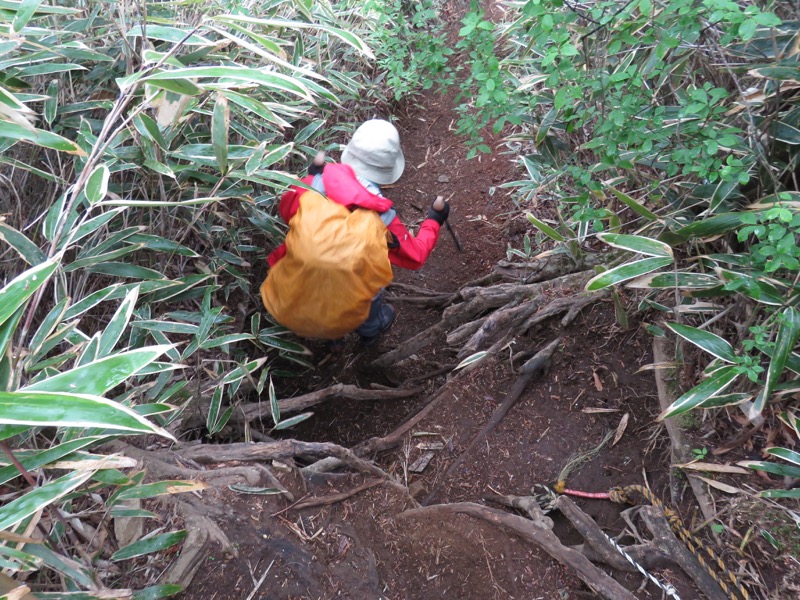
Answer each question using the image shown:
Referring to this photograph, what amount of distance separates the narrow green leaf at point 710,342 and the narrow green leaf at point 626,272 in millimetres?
197

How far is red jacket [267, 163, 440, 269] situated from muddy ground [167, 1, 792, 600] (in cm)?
56

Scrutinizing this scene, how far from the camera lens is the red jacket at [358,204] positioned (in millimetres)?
1979

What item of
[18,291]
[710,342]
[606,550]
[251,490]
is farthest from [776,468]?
[18,291]

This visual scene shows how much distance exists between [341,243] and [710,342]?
1.21m

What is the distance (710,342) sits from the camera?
148cm

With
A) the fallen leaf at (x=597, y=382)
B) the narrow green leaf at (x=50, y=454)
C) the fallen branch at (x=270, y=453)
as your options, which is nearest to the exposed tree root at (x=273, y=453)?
the fallen branch at (x=270, y=453)

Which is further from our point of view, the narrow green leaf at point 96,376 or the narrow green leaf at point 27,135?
the narrow green leaf at point 27,135

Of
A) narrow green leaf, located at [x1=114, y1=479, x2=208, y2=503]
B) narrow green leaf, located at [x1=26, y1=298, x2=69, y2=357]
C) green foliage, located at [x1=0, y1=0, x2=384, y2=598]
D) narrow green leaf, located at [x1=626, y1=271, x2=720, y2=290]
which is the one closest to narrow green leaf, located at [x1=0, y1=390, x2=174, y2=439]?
green foliage, located at [x1=0, y1=0, x2=384, y2=598]

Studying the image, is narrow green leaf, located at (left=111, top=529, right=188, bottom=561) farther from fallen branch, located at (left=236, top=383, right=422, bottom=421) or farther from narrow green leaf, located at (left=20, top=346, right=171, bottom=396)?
fallen branch, located at (left=236, top=383, right=422, bottom=421)

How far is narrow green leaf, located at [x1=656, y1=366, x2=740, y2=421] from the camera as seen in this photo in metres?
1.45

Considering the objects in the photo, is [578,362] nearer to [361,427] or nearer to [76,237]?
[361,427]

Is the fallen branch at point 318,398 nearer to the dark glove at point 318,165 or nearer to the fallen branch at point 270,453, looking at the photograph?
the fallen branch at point 270,453

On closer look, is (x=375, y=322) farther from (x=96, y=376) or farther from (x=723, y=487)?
(x=96, y=376)

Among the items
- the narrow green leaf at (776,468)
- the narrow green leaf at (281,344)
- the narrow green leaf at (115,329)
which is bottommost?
the narrow green leaf at (281,344)
